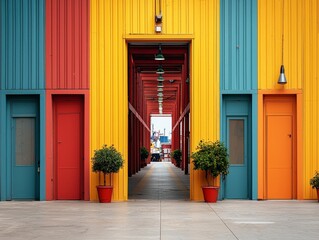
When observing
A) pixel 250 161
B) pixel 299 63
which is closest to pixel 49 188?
pixel 250 161

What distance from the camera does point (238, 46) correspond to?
52.3ft

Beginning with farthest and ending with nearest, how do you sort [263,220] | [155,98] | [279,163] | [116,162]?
[155,98]
[279,163]
[116,162]
[263,220]

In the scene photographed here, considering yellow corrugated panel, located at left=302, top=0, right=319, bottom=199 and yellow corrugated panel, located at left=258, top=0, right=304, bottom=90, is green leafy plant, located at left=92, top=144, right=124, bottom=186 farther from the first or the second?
yellow corrugated panel, located at left=302, top=0, right=319, bottom=199

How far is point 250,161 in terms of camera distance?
16.0 metres

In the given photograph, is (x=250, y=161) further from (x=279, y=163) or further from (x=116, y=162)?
(x=116, y=162)

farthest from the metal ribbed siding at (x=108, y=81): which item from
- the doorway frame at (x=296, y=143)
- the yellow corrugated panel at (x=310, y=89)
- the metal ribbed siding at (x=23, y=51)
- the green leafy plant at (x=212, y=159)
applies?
the yellow corrugated panel at (x=310, y=89)

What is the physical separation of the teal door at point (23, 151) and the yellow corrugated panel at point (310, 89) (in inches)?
278

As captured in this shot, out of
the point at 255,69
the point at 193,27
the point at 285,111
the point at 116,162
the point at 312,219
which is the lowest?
the point at 312,219

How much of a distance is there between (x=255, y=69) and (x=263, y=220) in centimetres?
532

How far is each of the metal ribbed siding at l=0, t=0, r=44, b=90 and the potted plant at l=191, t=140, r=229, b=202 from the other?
4.47m

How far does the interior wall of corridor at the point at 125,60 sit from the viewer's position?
1584 cm

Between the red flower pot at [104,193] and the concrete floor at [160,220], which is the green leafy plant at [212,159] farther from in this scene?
the red flower pot at [104,193]

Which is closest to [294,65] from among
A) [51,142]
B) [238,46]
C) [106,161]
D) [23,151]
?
[238,46]

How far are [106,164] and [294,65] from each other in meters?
5.54
